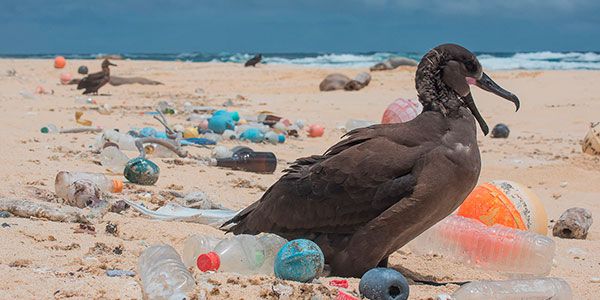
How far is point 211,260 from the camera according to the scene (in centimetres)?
368

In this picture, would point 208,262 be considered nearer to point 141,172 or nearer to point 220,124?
point 141,172

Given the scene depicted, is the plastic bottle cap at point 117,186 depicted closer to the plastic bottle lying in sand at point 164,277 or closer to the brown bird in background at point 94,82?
the plastic bottle lying in sand at point 164,277

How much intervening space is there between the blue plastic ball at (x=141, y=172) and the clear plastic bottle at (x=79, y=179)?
274 mm

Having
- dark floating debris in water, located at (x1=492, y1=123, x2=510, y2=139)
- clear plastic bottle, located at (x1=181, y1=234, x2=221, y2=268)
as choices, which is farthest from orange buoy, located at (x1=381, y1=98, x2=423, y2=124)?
clear plastic bottle, located at (x1=181, y1=234, x2=221, y2=268)

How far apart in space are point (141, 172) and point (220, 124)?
3.76m

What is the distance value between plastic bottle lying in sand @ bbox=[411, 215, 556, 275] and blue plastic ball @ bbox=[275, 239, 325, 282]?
145cm

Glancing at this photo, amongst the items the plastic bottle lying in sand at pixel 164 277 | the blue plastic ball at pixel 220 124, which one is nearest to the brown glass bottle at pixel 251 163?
the blue plastic ball at pixel 220 124

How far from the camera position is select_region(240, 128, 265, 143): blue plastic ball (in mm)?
9633

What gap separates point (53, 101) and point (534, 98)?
9.84m

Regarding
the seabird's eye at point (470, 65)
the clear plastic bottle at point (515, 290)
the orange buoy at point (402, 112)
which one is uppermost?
the orange buoy at point (402, 112)

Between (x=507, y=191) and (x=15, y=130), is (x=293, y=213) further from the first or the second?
(x=15, y=130)

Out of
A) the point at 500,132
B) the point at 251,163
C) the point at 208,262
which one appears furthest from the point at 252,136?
the point at 208,262

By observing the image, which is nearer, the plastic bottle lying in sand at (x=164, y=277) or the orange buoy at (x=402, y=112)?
the plastic bottle lying in sand at (x=164, y=277)

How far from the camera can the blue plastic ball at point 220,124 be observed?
389 inches
